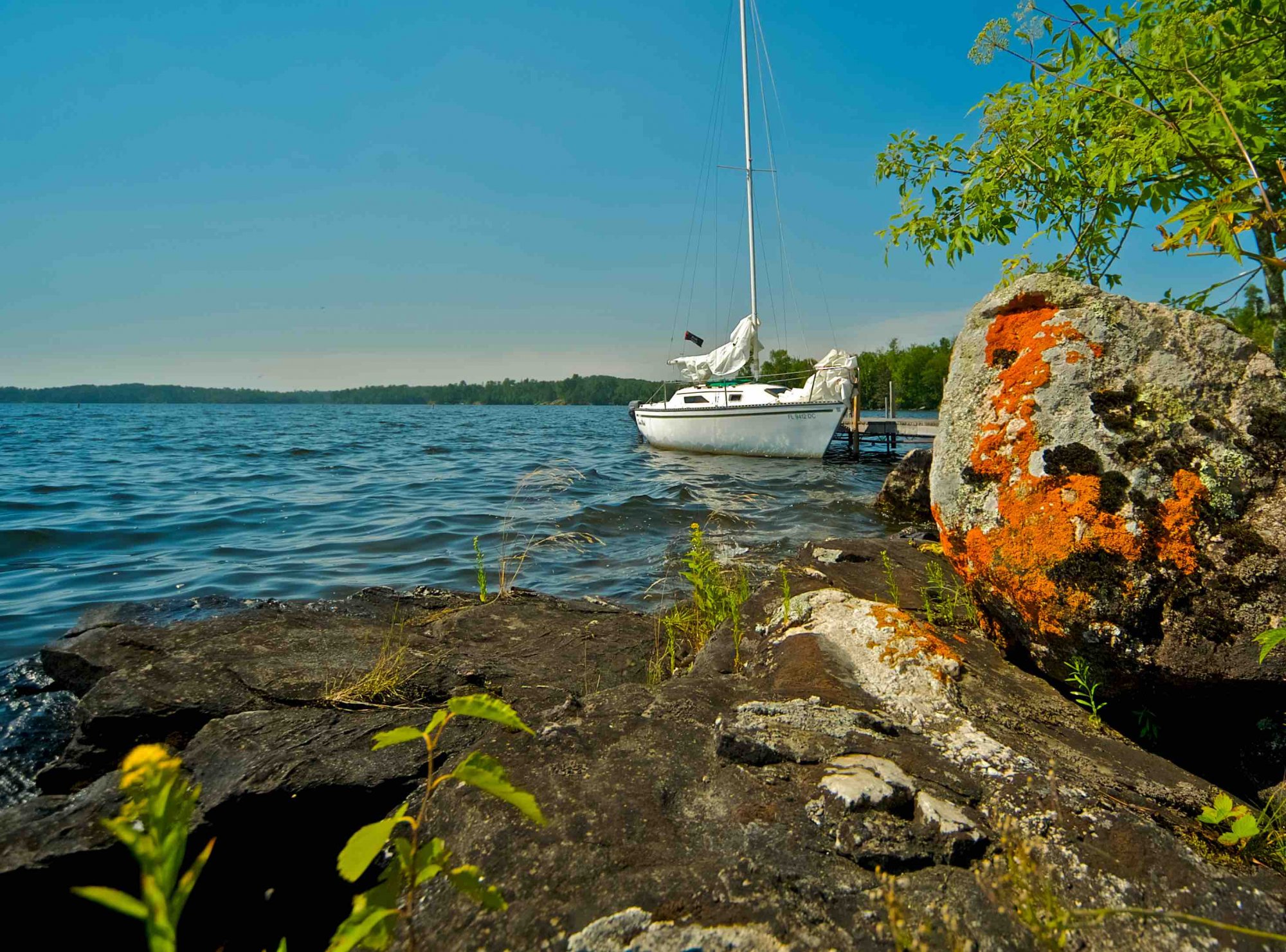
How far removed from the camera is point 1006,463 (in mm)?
3199

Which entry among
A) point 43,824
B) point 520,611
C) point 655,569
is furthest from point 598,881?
point 655,569

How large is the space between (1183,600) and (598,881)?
2434 millimetres

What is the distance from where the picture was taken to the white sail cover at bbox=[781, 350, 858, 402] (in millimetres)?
23562

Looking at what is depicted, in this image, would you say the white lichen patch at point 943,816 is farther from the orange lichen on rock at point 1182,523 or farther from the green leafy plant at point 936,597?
the green leafy plant at point 936,597

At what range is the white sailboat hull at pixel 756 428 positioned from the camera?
23.8m

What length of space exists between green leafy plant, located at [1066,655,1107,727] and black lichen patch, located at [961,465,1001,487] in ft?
2.76

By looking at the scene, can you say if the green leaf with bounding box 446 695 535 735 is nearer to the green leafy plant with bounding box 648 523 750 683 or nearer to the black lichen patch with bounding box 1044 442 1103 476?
the black lichen patch with bounding box 1044 442 1103 476

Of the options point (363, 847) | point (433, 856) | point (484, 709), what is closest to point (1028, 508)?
point (484, 709)

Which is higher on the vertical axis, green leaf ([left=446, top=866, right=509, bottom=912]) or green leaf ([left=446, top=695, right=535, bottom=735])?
green leaf ([left=446, top=695, right=535, bottom=735])

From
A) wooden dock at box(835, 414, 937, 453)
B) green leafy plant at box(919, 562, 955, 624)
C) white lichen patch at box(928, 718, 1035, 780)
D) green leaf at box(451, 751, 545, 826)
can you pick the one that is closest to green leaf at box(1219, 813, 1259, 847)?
white lichen patch at box(928, 718, 1035, 780)

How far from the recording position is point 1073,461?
9.88ft

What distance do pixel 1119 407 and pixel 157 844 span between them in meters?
3.60

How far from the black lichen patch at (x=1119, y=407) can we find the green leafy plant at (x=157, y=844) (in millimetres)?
3474

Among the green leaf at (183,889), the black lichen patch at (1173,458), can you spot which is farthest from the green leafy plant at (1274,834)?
the green leaf at (183,889)
